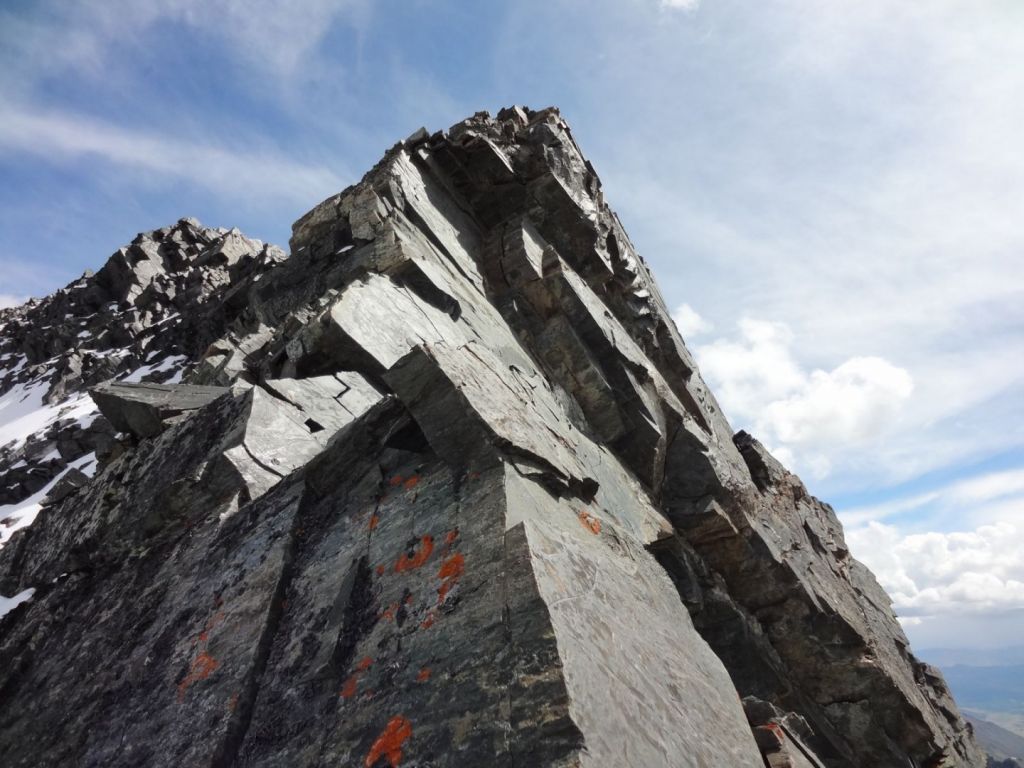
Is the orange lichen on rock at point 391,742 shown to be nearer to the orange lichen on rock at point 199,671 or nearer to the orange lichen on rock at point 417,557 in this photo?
the orange lichen on rock at point 417,557

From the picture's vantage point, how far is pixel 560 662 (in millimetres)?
4277

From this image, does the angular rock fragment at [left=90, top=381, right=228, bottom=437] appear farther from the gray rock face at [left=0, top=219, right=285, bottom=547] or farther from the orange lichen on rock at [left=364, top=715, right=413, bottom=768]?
the gray rock face at [left=0, top=219, right=285, bottom=547]

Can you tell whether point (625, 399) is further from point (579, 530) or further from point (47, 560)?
point (47, 560)

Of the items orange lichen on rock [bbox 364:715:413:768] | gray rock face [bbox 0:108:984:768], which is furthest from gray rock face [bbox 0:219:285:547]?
orange lichen on rock [bbox 364:715:413:768]

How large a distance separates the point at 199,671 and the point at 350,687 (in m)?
2.29

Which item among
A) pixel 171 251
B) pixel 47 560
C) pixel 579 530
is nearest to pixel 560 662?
pixel 579 530

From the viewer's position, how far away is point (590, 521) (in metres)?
7.54

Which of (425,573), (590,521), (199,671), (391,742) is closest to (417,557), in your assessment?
(425,573)

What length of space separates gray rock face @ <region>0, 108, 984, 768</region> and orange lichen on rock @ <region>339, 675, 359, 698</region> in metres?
0.04

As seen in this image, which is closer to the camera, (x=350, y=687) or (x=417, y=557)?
(x=350, y=687)

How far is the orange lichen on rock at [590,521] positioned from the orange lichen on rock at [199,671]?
4567 mm

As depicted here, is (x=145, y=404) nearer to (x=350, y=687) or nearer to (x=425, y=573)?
(x=425, y=573)

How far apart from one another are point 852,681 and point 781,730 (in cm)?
1142

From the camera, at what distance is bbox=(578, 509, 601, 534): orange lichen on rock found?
7402 mm
